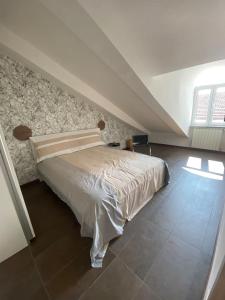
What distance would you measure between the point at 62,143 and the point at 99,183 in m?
1.62

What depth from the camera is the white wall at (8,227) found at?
4.03 feet

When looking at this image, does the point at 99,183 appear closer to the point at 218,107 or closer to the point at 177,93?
the point at 177,93

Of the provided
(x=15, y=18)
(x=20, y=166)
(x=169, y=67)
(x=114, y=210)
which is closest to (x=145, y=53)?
(x=169, y=67)

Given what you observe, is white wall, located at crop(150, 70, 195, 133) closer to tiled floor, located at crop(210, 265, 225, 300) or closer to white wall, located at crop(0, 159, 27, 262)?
tiled floor, located at crop(210, 265, 225, 300)

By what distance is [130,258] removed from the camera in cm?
127

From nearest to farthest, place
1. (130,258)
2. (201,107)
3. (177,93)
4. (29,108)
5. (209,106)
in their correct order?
(130,258) → (29,108) → (177,93) → (209,106) → (201,107)

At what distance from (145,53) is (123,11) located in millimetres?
609

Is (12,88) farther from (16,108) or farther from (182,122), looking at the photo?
(182,122)

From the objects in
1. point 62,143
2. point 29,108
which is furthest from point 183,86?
point 29,108

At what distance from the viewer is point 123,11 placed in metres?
1.17

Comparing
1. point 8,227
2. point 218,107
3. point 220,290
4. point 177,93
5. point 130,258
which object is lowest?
point 130,258

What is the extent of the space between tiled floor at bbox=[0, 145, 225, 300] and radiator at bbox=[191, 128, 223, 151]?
2.09 metres

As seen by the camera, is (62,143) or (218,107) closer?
(62,143)

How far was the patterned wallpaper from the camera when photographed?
2201 mm
